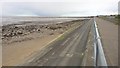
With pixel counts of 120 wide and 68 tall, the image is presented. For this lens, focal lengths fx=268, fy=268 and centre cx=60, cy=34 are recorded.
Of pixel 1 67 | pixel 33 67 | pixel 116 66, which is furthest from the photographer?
pixel 1 67

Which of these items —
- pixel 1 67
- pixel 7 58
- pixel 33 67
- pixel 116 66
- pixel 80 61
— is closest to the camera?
pixel 116 66

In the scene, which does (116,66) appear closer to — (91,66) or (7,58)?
(91,66)

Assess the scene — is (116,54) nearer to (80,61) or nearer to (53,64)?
(80,61)

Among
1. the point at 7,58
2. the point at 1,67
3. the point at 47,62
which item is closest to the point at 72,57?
the point at 47,62

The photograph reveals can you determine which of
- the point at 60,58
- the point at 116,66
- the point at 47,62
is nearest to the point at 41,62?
the point at 47,62

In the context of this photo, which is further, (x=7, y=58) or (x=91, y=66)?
(x=7, y=58)

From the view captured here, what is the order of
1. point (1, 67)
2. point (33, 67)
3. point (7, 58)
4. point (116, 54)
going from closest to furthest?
point (33, 67), point (1, 67), point (116, 54), point (7, 58)

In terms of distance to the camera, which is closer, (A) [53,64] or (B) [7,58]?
(A) [53,64]

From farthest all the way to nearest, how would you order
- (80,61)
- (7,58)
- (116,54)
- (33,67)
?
(7,58) → (116,54) → (80,61) → (33,67)
